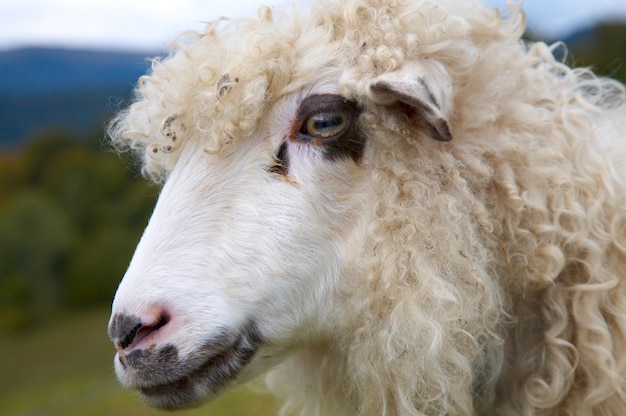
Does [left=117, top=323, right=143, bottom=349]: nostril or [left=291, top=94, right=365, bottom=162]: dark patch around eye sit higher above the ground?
[left=291, top=94, right=365, bottom=162]: dark patch around eye

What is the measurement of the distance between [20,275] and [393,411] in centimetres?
1390

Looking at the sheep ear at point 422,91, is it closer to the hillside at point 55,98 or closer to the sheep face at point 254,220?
the sheep face at point 254,220

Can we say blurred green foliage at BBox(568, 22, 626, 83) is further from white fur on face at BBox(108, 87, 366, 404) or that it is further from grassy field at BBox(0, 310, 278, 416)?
white fur on face at BBox(108, 87, 366, 404)

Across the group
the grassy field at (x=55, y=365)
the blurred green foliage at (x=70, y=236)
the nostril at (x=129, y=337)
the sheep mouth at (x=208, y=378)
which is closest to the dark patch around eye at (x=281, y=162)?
the sheep mouth at (x=208, y=378)

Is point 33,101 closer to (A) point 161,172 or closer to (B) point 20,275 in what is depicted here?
(B) point 20,275

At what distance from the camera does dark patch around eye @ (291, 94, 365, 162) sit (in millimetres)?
2314

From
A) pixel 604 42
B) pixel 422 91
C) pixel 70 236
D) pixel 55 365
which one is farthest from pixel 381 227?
pixel 604 42

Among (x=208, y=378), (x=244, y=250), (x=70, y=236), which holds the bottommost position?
(x=70, y=236)

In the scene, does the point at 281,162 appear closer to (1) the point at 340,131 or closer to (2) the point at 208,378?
(1) the point at 340,131

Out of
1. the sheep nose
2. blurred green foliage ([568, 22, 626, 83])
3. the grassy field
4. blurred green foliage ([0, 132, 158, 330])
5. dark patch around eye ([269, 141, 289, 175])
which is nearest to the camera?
the sheep nose

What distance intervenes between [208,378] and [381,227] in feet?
2.41

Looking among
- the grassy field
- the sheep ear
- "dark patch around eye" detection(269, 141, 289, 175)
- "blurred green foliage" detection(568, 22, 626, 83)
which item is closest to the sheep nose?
"dark patch around eye" detection(269, 141, 289, 175)

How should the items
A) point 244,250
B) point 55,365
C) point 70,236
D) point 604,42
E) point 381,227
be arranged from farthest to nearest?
point 604,42, point 70,236, point 55,365, point 381,227, point 244,250

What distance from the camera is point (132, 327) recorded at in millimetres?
2072
